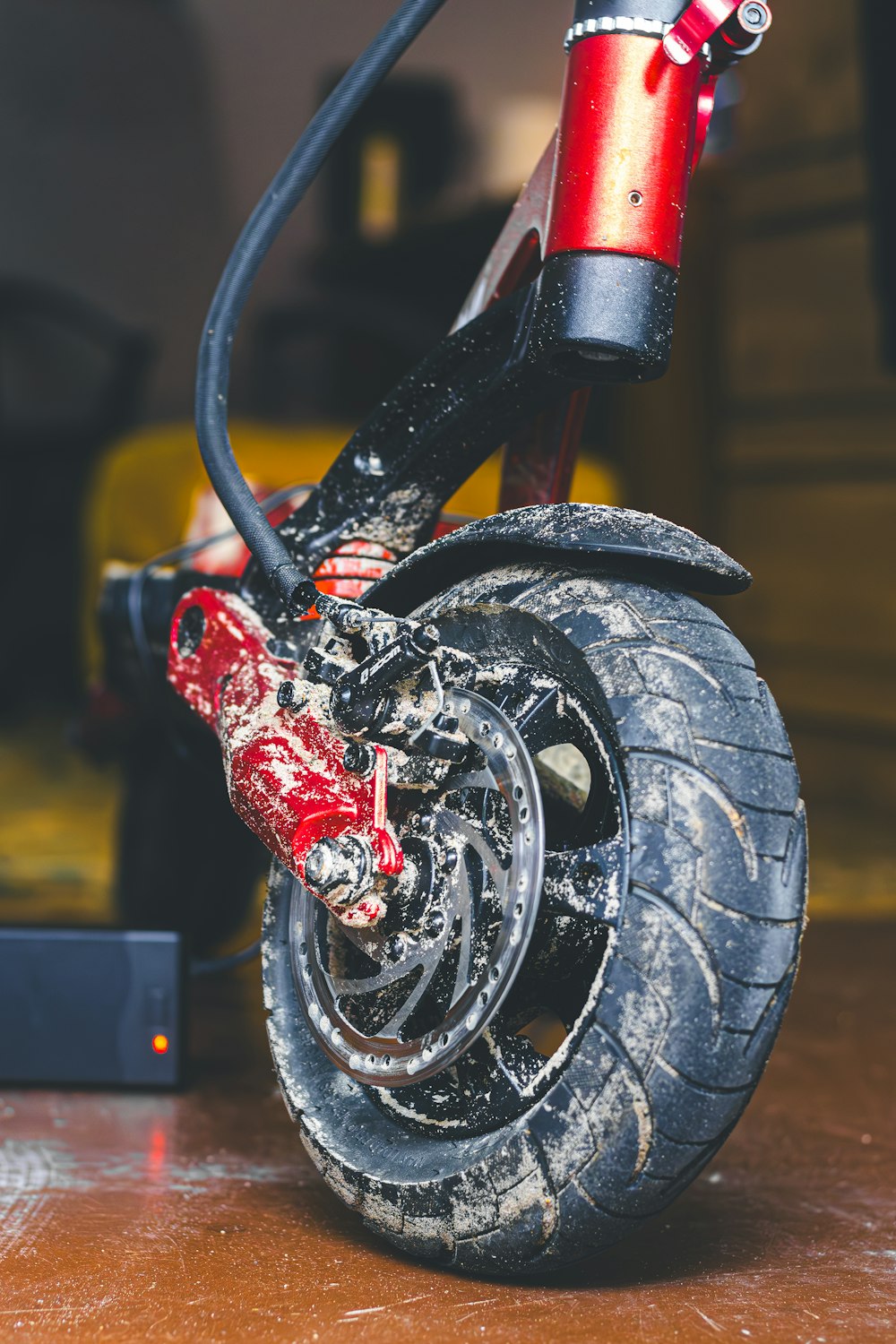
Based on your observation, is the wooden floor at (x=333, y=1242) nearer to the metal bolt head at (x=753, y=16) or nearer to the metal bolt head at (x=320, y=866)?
the metal bolt head at (x=320, y=866)

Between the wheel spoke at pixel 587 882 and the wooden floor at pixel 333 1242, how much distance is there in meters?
0.24

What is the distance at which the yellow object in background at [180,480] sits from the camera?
9.93 ft

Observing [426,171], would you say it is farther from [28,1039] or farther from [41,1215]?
[41,1215]

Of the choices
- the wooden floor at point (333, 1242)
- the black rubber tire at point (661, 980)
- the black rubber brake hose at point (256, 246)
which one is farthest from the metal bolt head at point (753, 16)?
the wooden floor at point (333, 1242)

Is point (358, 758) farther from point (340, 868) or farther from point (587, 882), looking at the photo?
point (587, 882)

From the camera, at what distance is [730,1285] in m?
0.96

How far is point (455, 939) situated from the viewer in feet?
3.14

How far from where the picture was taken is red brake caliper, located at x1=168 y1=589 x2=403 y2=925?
38.4 inches

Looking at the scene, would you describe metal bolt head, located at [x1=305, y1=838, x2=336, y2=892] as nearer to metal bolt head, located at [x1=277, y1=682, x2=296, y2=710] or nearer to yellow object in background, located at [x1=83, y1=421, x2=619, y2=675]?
metal bolt head, located at [x1=277, y1=682, x2=296, y2=710]

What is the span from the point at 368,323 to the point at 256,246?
338 centimetres

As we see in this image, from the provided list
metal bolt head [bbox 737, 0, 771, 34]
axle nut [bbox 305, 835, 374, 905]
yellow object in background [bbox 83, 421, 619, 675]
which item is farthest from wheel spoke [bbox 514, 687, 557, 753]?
yellow object in background [bbox 83, 421, 619, 675]

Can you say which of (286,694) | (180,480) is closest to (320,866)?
(286,694)

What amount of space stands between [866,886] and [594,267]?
182cm

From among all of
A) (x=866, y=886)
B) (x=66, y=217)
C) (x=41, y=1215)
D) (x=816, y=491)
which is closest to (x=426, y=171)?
(x=66, y=217)
